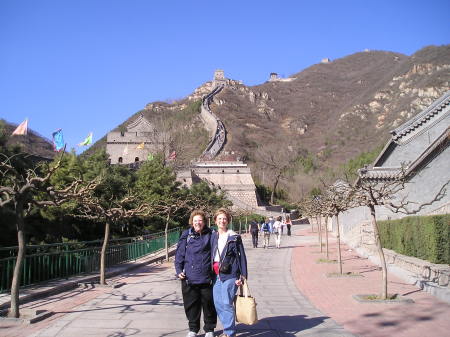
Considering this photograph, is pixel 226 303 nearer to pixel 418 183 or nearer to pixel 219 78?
pixel 418 183

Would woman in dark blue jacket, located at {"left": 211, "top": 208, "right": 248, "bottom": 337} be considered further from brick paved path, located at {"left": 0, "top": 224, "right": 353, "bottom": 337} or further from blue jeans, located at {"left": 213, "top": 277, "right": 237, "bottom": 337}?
brick paved path, located at {"left": 0, "top": 224, "right": 353, "bottom": 337}

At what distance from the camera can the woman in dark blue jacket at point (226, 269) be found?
A: 19.9 ft

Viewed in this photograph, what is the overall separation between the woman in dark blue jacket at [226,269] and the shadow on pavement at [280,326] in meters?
0.87

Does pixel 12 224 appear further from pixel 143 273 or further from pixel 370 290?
pixel 370 290

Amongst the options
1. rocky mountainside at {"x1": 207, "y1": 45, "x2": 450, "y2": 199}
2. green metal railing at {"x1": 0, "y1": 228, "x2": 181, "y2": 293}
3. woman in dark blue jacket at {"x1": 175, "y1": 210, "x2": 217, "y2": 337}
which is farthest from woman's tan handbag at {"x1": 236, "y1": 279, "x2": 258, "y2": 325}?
rocky mountainside at {"x1": 207, "y1": 45, "x2": 450, "y2": 199}

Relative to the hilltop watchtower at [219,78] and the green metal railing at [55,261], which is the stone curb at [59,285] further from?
the hilltop watchtower at [219,78]

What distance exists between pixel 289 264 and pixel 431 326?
1086 cm

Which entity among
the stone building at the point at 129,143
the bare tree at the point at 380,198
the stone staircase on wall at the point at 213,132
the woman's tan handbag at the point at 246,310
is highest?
the stone staircase on wall at the point at 213,132

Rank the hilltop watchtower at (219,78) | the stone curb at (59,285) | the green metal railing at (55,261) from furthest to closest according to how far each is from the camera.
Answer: the hilltop watchtower at (219,78) → the green metal railing at (55,261) → the stone curb at (59,285)

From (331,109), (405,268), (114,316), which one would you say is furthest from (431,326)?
(331,109)

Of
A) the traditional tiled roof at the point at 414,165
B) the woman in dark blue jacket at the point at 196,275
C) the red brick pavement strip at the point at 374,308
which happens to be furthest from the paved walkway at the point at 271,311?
the traditional tiled roof at the point at 414,165

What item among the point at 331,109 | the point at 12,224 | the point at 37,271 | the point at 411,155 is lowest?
the point at 37,271

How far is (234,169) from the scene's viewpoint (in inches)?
2530

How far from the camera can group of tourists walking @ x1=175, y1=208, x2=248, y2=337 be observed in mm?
6129
